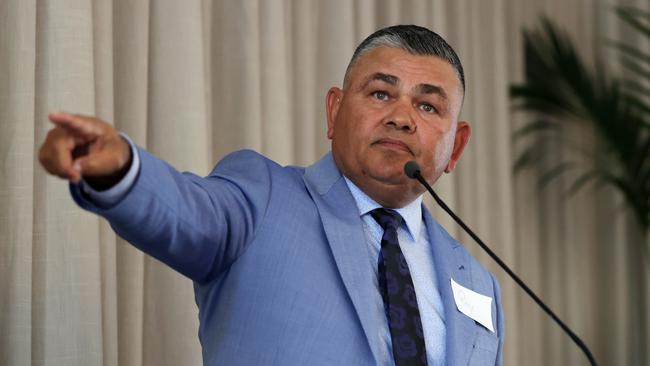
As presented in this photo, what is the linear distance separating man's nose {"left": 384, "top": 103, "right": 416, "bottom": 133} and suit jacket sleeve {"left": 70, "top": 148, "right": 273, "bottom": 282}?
0.32 meters

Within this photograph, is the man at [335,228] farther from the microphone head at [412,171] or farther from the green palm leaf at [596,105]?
the green palm leaf at [596,105]

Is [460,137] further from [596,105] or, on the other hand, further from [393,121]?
[596,105]

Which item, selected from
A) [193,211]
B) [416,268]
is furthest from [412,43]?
[193,211]

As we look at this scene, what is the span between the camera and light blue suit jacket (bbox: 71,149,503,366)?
1723 millimetres

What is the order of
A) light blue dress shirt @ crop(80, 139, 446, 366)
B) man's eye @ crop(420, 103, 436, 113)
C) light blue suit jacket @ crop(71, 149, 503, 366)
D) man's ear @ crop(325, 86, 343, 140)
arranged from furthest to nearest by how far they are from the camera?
1. man's ear @ crop(325, 86, 343, 140)
2. man's eye @ crop(420, 103, 436, 113)
3. light blue dress shirt @ crop(80, 139, 446, 366)
4. light blue suit jacket @ crop(71, 149, 503, 366)

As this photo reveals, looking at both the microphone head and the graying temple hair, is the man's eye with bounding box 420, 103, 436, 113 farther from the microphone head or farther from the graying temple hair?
the microphone head

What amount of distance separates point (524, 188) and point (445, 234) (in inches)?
106

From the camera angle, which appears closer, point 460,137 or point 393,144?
point 393,144

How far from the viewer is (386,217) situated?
7.27 feet

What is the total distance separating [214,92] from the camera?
3355 millimetres

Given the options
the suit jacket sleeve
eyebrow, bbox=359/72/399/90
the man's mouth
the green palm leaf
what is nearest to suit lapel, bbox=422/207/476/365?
the man's mouth

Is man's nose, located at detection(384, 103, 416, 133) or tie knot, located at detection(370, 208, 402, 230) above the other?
man's nose, located at detection(384, 103, 416, 133)

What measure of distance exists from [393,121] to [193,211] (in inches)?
26.8

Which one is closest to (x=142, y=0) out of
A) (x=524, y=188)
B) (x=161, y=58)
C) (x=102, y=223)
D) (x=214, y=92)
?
(x=161, y=58)
